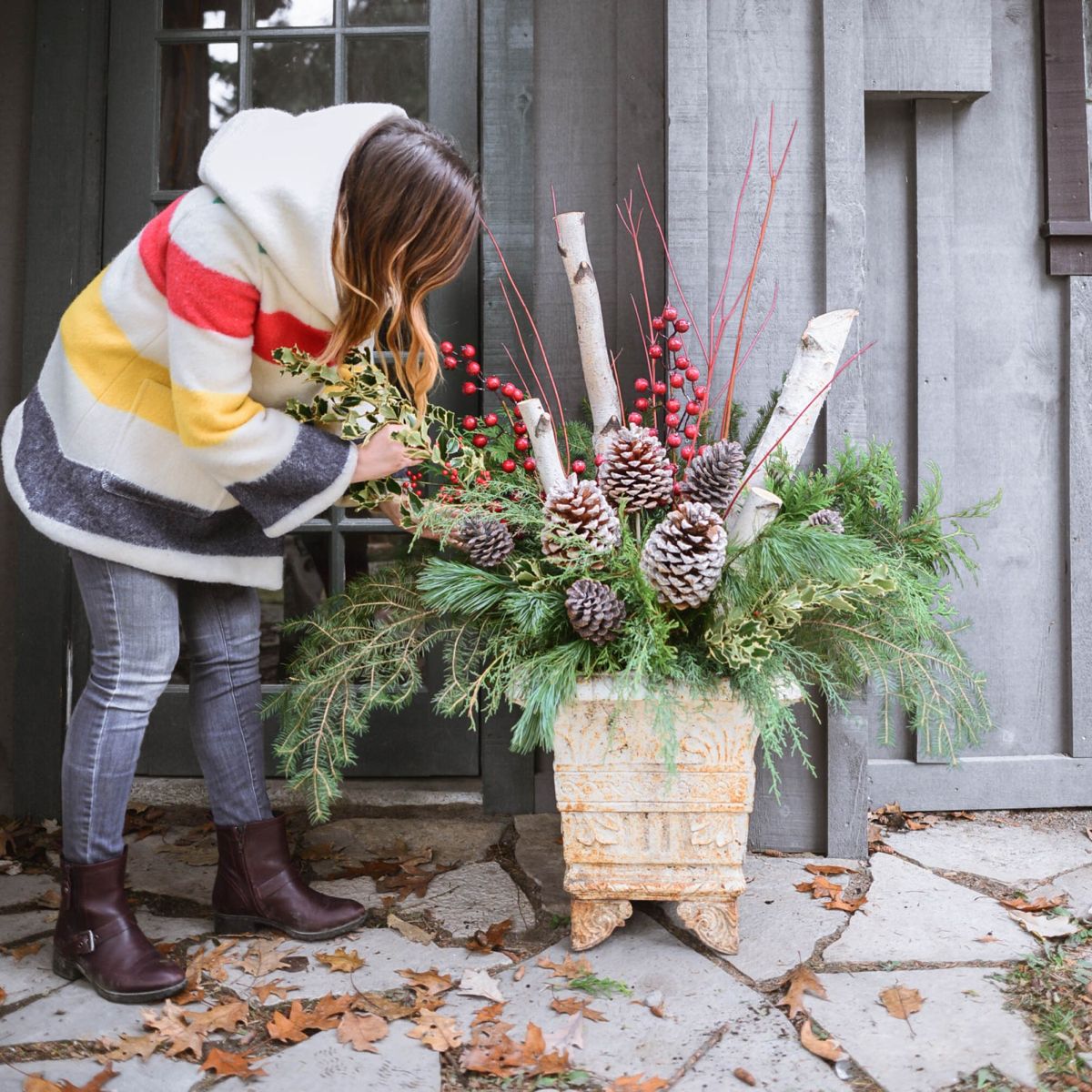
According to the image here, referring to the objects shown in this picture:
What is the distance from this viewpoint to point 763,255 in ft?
7.62

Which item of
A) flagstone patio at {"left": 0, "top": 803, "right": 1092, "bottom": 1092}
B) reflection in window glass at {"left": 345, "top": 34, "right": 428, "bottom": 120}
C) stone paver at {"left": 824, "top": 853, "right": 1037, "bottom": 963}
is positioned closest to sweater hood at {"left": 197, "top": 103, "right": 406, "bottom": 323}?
reflection in window glass at {"left": 345, "top": 34, "right": 428, "bottom": 120}

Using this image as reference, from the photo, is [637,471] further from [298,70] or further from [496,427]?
[298,70]

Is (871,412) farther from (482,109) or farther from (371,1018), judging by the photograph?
(371,1018)

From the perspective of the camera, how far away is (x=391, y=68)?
105 inches

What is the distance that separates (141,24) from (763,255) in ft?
5.89

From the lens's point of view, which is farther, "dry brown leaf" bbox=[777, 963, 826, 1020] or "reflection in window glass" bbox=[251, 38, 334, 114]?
"reflection in window glass" bbox=[251, 38, 334, 114]

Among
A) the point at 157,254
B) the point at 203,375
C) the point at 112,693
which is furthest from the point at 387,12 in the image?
the point at 112,693

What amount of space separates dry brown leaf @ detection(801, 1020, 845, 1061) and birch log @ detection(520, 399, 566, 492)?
99 centimetres

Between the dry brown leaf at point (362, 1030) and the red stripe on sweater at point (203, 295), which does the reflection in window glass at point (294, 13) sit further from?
the dry brown leaf at point (362, 1030)

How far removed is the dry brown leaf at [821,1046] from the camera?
1501 mm

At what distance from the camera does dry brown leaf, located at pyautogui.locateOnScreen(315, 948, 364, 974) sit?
1786mm

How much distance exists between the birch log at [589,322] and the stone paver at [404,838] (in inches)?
42.1

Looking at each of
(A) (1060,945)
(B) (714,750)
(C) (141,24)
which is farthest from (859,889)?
(C) (141,24)

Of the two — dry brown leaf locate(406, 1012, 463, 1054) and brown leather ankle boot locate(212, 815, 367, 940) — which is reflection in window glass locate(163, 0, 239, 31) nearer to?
brown leather ankle boot locate(212, 815, 367, 940)
